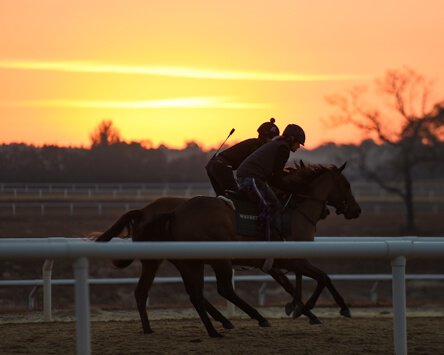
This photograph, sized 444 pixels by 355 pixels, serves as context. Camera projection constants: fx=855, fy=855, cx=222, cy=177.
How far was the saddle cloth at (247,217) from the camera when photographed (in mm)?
8234

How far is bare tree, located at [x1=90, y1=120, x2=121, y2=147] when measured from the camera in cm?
2735

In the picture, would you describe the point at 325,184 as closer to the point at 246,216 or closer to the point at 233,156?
the point at 233,156

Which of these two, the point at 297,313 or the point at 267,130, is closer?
the point at 297,313

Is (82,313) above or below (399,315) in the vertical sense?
above

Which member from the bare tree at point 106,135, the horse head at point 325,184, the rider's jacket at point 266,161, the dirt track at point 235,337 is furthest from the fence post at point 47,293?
the bare tree at point 106,135

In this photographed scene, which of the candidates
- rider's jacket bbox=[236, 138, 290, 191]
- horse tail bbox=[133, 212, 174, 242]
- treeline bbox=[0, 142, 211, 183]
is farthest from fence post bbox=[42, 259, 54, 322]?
treeline bbox=[0, 142, 211, 183]

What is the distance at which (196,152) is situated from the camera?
195 ft

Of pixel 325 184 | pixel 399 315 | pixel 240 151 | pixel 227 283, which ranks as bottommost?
pixel 227 283

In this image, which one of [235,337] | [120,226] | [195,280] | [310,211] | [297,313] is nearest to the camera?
[235,337]

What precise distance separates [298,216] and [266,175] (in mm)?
730

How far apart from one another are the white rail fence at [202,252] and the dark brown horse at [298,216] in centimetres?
284

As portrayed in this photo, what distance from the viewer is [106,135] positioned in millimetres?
29359

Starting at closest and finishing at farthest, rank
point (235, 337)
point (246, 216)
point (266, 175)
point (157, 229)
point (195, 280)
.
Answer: point (235, 337) < point (195, 280) < point (157, 229) < point (246, 216) < point (266, 175)

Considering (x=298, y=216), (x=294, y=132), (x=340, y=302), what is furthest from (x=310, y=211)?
(x=340, y=302)
